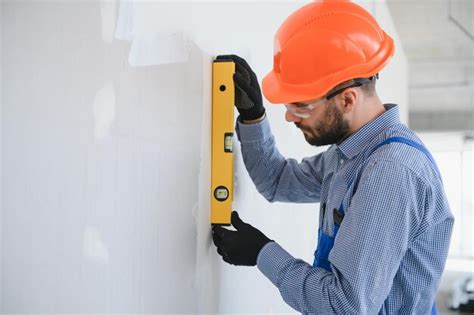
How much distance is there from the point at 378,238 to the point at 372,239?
0.01m

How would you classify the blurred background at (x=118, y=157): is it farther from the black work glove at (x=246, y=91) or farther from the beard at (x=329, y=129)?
the beard at (x=329, y=129)

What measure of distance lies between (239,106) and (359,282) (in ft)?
2.21

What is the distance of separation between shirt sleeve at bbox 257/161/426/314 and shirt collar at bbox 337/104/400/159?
154 mm

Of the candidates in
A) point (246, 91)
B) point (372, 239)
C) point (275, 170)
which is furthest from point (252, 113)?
point (372, 239)

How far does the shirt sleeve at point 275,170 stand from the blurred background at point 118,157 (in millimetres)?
85

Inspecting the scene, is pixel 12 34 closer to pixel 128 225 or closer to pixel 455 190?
pixel 128 225

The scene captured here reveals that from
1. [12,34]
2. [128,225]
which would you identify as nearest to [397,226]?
[128,225]

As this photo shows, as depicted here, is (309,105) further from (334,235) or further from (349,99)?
(334,235)

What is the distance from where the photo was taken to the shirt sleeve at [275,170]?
1.55m

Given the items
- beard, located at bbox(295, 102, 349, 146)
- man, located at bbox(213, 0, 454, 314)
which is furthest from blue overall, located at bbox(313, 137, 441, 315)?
beard, located at bbox(295, 102, 349, 146)

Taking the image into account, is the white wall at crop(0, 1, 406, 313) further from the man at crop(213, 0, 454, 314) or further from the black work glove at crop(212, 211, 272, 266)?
the man at crop(213, 0, 454, 314)

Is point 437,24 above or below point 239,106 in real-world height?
above

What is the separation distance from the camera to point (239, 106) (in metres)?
1.50

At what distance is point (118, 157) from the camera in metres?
0.96
